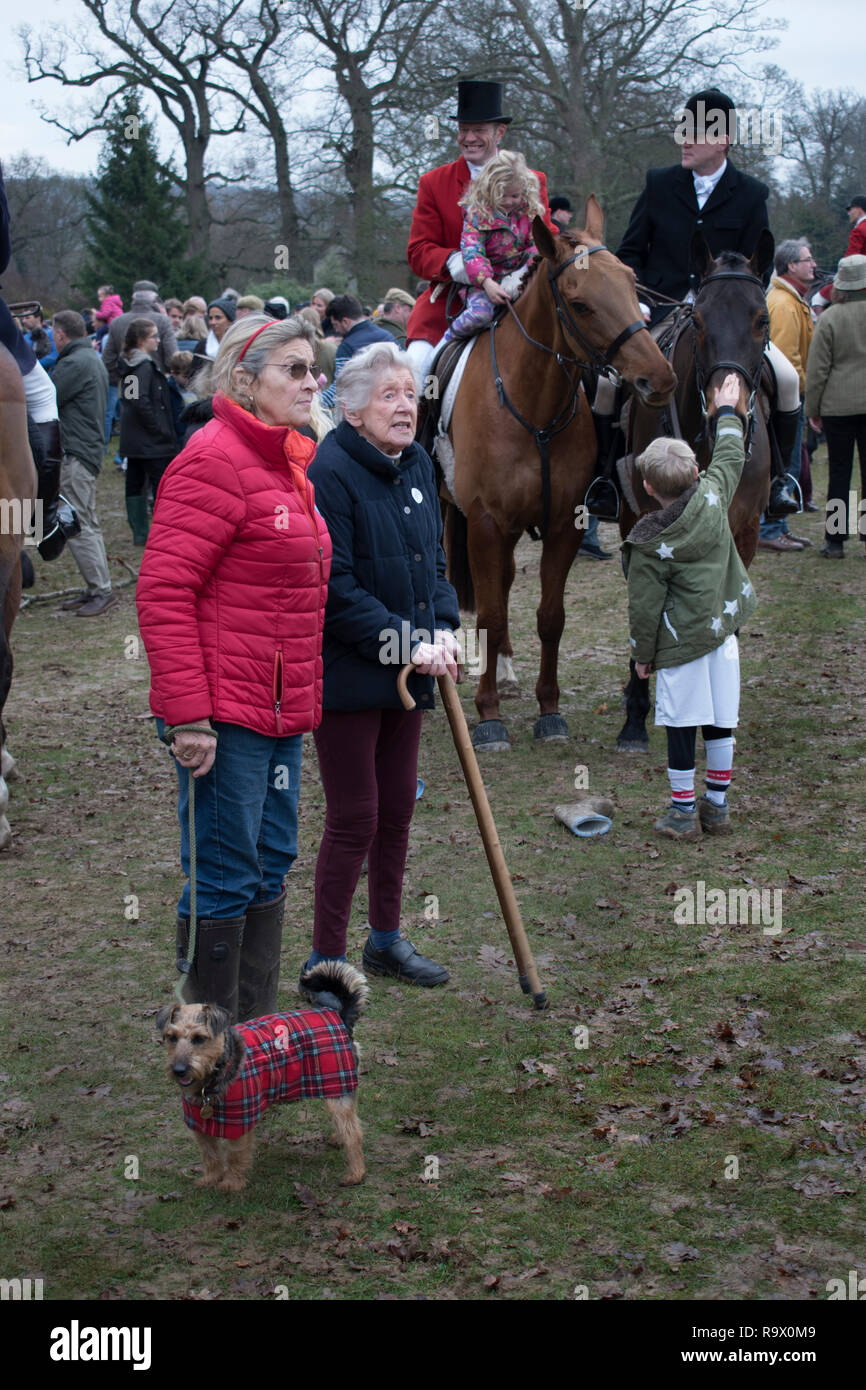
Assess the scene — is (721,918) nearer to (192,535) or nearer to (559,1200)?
(559,1200)

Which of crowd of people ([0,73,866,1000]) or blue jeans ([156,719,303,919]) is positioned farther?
blue jeans ([156,719,303,919])

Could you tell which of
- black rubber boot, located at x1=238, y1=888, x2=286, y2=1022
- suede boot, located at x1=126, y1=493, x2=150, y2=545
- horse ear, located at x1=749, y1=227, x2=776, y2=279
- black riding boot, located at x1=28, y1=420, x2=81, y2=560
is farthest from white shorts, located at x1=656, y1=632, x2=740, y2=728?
suede boot, located at x1=126, y1=493, x2=150, y2=545

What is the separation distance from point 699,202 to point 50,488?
434cm

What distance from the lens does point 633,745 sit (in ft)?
26.0

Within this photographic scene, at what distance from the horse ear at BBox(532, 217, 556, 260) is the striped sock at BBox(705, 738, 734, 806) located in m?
2.87

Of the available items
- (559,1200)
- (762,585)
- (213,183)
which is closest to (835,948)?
(559,1200)

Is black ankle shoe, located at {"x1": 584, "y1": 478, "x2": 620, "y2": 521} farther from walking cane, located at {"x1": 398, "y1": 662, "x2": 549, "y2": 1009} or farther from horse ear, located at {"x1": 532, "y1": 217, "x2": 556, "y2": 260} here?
walking cane, located at {"x1": 398, "y1": 662, "x2": 549, "y2": 1009}

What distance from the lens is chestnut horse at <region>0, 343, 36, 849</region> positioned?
19.3 ft

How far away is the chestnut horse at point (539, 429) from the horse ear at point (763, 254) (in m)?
0.69

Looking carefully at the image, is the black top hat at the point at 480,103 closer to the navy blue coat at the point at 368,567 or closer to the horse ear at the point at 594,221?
the horse ear at the point at 594,221

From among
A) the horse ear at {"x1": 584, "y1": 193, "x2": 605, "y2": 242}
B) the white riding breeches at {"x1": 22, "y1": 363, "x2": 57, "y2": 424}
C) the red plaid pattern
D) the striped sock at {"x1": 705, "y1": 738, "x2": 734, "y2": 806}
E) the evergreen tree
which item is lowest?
the red plaid pattern

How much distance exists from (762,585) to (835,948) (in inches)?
303

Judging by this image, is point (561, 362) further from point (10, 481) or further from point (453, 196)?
point (10, 481)

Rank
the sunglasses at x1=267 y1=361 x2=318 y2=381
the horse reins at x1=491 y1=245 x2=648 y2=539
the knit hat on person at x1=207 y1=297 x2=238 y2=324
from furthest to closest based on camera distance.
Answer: the knit hat on person at x1=207 y1=297 x2=238 y2=324 → the horse reins at x1=491 y1=245 x2=648 y2=539 → the sunglasses at x1=267 y1=361 x2=318 y2=381
